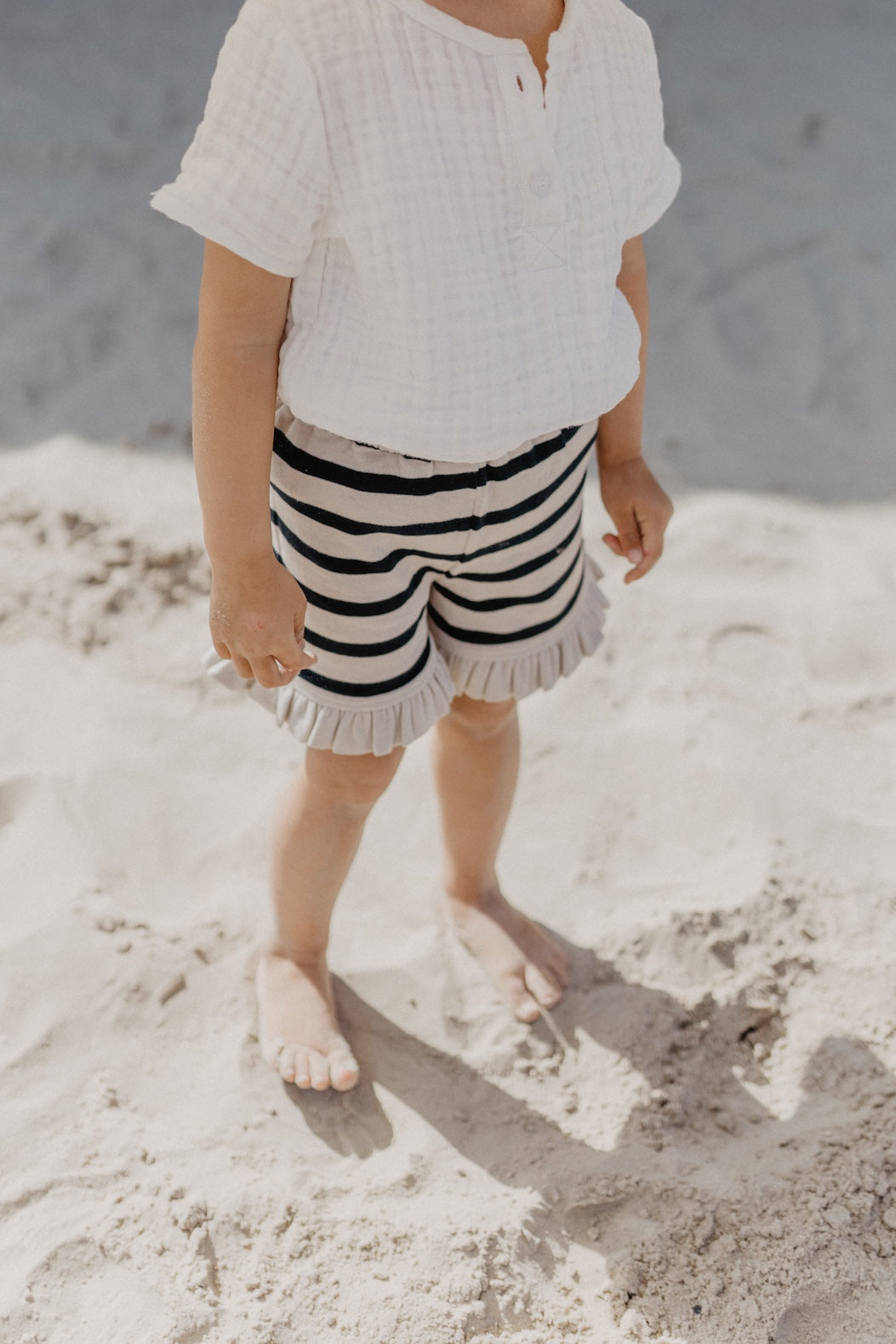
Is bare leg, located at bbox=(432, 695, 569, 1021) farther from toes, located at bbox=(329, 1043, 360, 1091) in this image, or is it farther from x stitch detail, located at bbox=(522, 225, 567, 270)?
x stitch detail, located at bbox=(522, 225, 567, 270)

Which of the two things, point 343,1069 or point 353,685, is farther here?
point 343,1069

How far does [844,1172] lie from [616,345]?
2.99 ft

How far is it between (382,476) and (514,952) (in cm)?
75

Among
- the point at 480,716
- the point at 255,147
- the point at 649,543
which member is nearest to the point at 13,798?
the point at 480,716

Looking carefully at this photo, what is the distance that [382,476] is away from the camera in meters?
1.04

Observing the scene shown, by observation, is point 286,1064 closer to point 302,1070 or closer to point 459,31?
point 302,1070

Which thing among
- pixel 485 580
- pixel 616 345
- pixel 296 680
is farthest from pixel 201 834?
pixel 616 345

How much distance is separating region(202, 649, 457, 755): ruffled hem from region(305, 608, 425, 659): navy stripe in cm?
5

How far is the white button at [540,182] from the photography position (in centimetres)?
93

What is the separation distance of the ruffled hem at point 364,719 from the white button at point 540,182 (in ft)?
1.54

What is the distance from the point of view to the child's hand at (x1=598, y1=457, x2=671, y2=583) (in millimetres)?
1314

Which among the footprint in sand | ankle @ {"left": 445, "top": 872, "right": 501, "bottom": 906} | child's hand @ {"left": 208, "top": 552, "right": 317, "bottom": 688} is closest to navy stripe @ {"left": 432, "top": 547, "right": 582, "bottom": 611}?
child's hand @ {"left": 208, "top": 552, "right": 317, "bottom": 688}

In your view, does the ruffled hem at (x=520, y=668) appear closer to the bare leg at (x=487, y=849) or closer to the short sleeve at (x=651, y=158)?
the bare leg at (x=487, y=849)

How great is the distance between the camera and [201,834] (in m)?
1.71
